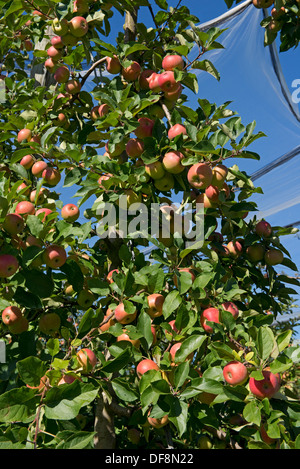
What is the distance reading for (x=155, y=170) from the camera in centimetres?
149

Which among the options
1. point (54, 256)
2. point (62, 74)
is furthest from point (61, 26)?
Answer: point (54, 256)

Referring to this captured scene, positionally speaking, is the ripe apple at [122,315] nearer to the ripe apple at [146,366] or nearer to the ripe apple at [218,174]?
the ripe apple at [146,366]

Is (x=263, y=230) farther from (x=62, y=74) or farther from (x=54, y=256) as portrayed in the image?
(x=62, y=74)

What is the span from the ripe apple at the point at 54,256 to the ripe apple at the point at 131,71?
848mm

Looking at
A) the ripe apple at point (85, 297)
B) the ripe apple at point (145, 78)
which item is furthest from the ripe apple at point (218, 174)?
the ripe apple at point (85, 297)

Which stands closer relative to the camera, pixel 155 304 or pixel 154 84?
pixel 155 304

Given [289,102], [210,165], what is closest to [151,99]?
[210,165]

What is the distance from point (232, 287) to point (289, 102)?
4292mm

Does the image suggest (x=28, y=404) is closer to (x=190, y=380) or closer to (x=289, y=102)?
(x=190, y=380)

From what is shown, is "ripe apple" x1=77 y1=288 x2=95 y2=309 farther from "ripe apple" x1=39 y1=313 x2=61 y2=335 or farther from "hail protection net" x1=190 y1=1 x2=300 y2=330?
"hail protection net" x1=190 y1=1 x2=300 y2=330

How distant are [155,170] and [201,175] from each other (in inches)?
6.9

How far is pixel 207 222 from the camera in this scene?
1.48 meters

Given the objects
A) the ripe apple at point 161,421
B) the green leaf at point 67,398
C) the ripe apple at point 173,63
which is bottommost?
the ripe apple at point 161,421

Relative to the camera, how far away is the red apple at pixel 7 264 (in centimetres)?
126
